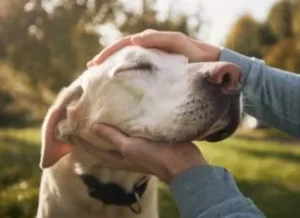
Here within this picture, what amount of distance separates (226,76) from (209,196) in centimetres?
23

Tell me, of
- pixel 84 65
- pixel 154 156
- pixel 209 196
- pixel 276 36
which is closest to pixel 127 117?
pixel 154 156

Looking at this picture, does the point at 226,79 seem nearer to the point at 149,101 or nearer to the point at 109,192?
the point at 149,101

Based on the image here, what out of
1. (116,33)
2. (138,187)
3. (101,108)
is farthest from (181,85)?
(116,33)

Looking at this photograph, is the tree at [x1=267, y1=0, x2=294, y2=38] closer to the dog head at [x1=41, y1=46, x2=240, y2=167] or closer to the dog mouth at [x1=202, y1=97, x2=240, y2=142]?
the dog head at [x1=41, y1=46, x2=240, y2=167]

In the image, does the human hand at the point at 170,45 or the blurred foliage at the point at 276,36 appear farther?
the blurred foliage at the point at 276,36

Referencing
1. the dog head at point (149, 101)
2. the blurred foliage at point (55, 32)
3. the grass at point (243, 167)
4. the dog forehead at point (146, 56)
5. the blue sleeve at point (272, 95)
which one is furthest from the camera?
the grass at point (243, 167)

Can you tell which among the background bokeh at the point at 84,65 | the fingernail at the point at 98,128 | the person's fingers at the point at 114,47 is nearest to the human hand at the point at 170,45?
the person's fingers at the point at 114,47

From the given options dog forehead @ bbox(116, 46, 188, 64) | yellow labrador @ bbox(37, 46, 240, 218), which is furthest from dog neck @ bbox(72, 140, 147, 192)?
dog forehead @ bbox(116, 46, 188, 64)

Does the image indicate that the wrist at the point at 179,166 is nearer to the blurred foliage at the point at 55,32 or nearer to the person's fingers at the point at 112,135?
the person's fingers at the point at 112,135

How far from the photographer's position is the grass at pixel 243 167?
2764 mm

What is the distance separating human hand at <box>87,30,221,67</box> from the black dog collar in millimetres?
283

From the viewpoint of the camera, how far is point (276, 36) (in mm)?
3115

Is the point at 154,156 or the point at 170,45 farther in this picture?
the point at 170,45

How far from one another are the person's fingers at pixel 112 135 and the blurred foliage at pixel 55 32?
1.37 meters
